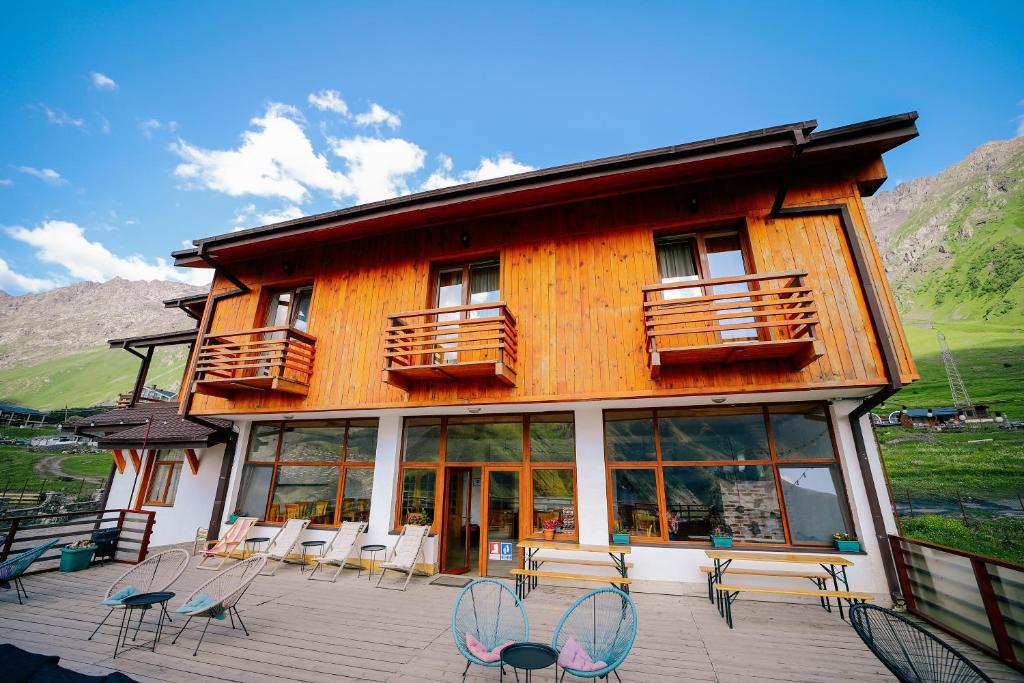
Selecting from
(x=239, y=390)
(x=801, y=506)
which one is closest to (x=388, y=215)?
(x=239, y=390)

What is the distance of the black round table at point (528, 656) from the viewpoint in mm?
3178

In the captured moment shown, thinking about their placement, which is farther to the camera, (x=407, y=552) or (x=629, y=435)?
(x=407, y=552)

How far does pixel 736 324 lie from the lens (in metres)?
5.69

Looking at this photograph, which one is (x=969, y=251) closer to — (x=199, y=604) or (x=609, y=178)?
(x=609, y=178)

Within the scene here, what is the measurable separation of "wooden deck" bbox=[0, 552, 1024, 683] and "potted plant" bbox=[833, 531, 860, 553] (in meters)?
1.00

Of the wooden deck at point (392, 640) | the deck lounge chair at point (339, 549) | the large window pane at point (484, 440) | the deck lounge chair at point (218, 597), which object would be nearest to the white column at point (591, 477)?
the wooden deck at point (392, 640)

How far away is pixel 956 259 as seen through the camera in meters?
41.9

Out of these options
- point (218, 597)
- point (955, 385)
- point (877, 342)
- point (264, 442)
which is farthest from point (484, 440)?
point (955, 385)

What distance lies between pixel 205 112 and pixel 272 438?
32181 millimetres

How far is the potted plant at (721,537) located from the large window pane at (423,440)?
5.48 metres

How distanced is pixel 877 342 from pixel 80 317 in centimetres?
20184

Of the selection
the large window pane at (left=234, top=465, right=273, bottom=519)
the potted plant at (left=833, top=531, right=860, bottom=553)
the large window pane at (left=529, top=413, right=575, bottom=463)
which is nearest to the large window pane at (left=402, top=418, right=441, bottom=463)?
the large window pane at (left=529, top=413, right=575, bottom=463)

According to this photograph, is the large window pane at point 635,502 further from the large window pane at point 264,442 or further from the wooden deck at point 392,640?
the large window pane at point 264,442

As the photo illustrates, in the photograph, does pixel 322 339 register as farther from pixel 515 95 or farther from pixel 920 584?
pixel 515 95
